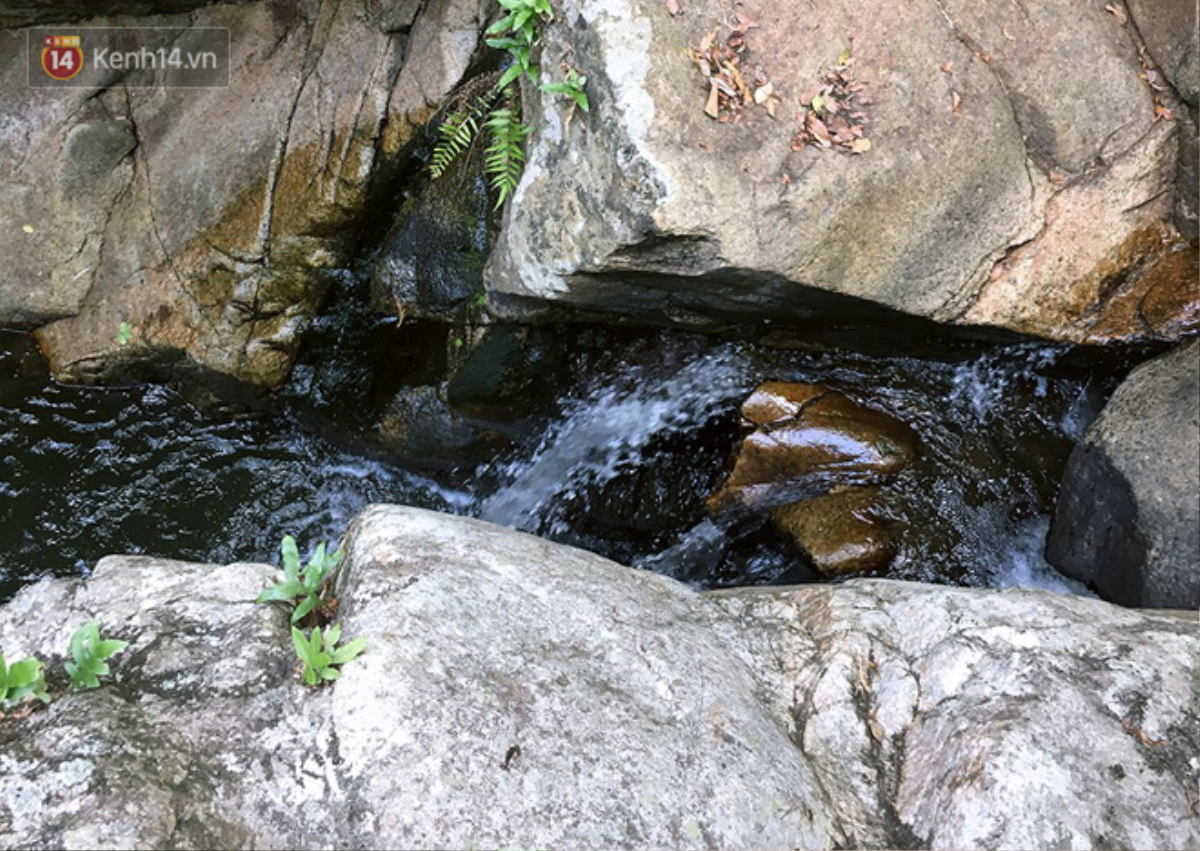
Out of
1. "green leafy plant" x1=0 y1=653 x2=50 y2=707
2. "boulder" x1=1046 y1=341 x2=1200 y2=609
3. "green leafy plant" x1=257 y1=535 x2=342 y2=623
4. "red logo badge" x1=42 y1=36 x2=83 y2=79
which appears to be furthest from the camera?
"red logo badge" x1=42 y1=36 x2=83 y2=79

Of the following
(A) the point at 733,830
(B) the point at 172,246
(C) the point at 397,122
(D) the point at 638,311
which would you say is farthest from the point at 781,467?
(B) the point at 172,246

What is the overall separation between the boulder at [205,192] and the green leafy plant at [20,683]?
4.01 metres

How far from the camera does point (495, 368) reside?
6547mm

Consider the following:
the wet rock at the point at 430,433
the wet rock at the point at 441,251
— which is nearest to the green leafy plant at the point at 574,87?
the wet rock at the point at 441,251

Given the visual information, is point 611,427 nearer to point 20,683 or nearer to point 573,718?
point 573,718

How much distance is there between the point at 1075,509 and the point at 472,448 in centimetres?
409

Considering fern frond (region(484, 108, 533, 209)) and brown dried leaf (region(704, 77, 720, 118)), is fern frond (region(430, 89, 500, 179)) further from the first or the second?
brown dried leaf (region(704, 77, 720, 118))

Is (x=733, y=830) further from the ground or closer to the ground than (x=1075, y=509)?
closer to the ground

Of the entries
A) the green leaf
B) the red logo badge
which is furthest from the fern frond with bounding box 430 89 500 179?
the green leaf

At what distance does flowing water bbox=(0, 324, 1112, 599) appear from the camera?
5.91 m

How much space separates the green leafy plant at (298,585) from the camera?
365 cm

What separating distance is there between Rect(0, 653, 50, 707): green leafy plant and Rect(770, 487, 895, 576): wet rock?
420cm

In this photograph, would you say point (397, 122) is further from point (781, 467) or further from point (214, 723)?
point (214, 723)

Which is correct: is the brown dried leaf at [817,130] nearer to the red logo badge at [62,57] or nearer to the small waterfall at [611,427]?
the small waterfall at [611,427]
